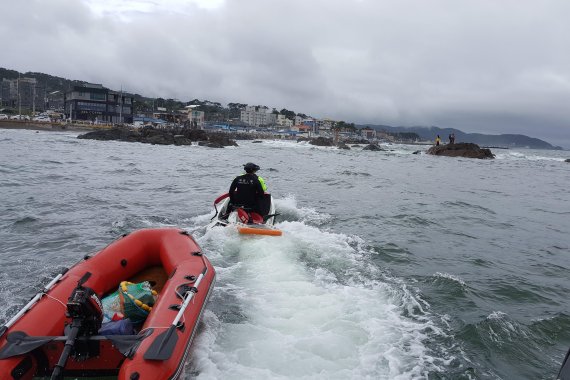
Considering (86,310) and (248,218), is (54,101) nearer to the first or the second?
(248,218)

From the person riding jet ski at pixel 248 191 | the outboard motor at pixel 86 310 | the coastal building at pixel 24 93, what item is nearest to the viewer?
the outboard motor at pixel 86 310

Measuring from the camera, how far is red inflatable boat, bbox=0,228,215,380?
3479mm

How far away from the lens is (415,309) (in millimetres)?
6234

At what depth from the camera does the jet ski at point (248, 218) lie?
28.0ft

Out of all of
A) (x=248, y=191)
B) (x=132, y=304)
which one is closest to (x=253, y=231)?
(x=248, y=191)

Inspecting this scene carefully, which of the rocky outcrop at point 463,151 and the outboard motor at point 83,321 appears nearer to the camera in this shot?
the outboard motor at point 83,321

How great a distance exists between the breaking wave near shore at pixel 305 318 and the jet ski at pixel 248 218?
196 millimetres

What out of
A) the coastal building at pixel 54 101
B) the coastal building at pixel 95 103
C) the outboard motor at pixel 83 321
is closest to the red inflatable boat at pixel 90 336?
the outboard motor at pixel 83 321

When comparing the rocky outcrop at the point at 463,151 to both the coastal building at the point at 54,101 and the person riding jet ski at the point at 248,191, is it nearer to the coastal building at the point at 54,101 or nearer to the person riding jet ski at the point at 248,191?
the person riding jet ski at the point at 248,191

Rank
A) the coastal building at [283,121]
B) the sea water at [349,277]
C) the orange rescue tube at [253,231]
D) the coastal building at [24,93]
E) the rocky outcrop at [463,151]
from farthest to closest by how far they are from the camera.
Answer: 1. the coastal building at [283,121]
2. the coastal building at [24,93]
3. the rocky outcrop at [463,151]
4. the orange rescue tube at [253,231]
5. the sea water at [349,277]

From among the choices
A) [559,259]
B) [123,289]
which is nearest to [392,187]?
[559,259]

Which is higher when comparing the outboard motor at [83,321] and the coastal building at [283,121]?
the coastal building at [283,121]

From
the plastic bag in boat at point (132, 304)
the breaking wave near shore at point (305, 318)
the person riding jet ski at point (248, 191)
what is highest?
the person riding jet ski at point (248, 191)

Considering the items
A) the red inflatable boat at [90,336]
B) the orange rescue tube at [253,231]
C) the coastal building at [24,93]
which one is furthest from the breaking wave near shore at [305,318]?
the coastal building at [24,93]
